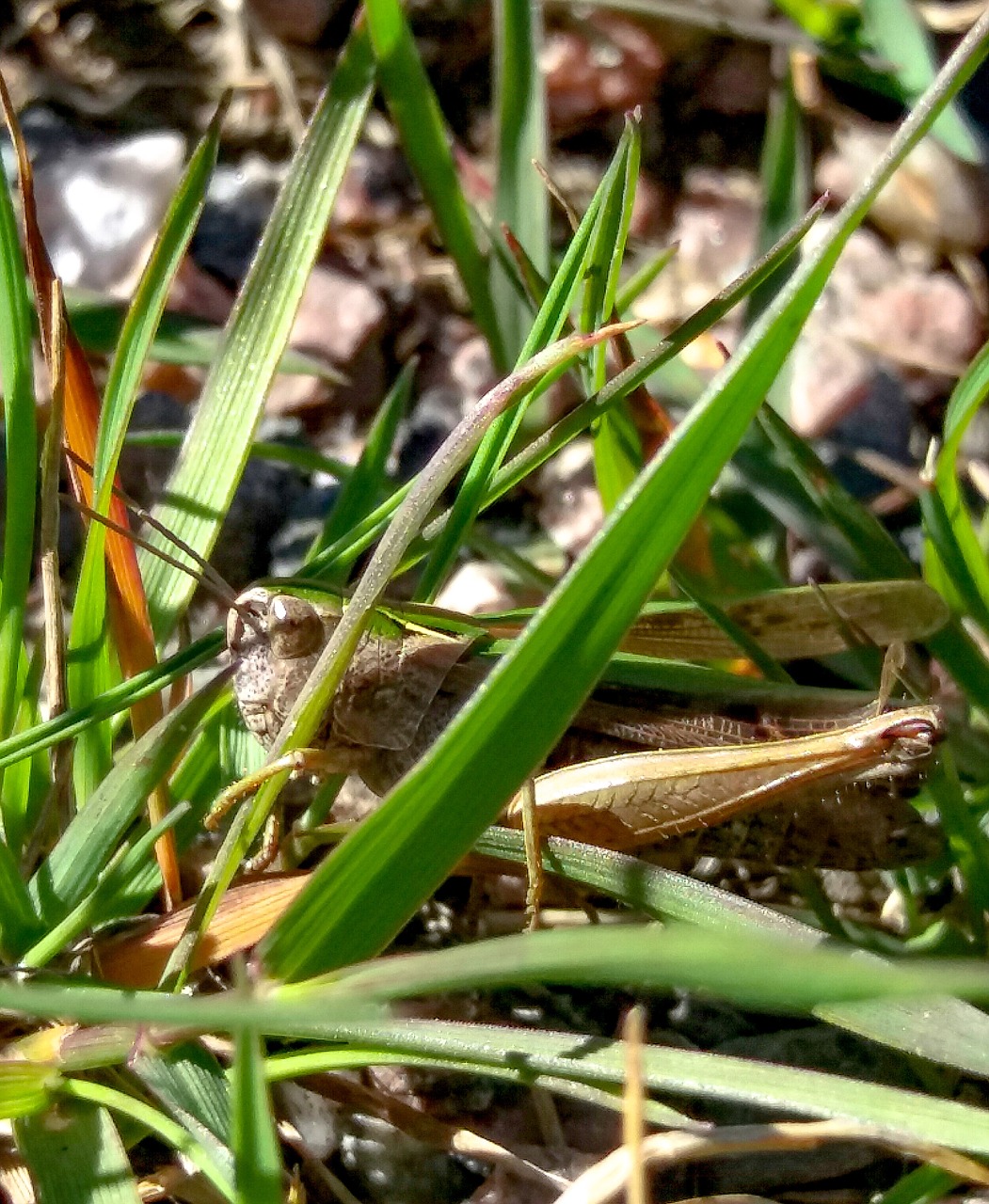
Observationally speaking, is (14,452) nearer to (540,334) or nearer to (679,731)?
(540,334)

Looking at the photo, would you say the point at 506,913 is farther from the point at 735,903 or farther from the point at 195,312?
the point at 195,312

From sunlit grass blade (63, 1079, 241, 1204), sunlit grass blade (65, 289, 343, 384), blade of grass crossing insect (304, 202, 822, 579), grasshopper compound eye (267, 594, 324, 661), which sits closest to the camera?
sunlit grass blade (63, 1079, 241, 1204)

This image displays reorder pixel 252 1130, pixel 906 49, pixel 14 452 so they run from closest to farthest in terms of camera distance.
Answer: pixel 252 1130 → pixel 14 452 → pixel 906 49

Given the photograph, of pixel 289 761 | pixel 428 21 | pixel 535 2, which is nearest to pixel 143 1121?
pixel 289 761

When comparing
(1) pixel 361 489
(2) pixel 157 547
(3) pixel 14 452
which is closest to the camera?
(3) pixel 14 452

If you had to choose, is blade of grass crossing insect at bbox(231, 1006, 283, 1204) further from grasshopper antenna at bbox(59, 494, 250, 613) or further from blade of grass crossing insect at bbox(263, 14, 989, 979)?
grasshopper antenna at bbox(59, 494, 250, 613)

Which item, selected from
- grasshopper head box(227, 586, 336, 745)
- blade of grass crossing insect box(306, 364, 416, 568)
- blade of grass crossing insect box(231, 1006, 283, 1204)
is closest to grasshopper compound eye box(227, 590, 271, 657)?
grasshopper head box(227, 586, 336, 745)

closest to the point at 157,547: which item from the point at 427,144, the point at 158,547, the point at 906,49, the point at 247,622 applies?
the point at 158,547
